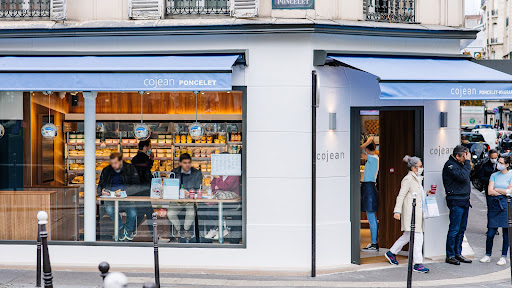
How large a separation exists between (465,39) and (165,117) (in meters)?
5.74

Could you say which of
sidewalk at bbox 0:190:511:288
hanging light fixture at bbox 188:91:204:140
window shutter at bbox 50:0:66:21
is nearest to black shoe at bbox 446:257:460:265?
sidewalk at bbox 0:190:511:288

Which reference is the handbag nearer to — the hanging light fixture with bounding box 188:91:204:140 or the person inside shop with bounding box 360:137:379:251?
the person inside shop with bounding box 360:137:379:251

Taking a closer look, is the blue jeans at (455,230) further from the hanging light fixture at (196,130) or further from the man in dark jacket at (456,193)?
the hanging light fixture at (196,130)

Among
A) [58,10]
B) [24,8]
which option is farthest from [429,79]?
[24,8]

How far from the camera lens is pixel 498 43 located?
8362 cm

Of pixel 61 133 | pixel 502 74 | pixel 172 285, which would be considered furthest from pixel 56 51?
pixel 502 74

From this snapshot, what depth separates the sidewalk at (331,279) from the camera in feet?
34.1

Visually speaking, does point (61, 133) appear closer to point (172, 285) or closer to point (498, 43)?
point (172, 285)

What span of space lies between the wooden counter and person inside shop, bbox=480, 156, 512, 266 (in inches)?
295

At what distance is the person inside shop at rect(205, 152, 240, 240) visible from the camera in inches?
464

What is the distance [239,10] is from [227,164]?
265 cm

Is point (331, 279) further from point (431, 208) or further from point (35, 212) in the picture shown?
point (35, 212)

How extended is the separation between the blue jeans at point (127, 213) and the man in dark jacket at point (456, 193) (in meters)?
5.60

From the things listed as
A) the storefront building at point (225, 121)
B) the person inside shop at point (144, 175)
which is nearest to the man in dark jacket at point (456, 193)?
the storefront building at point (225, 121)
